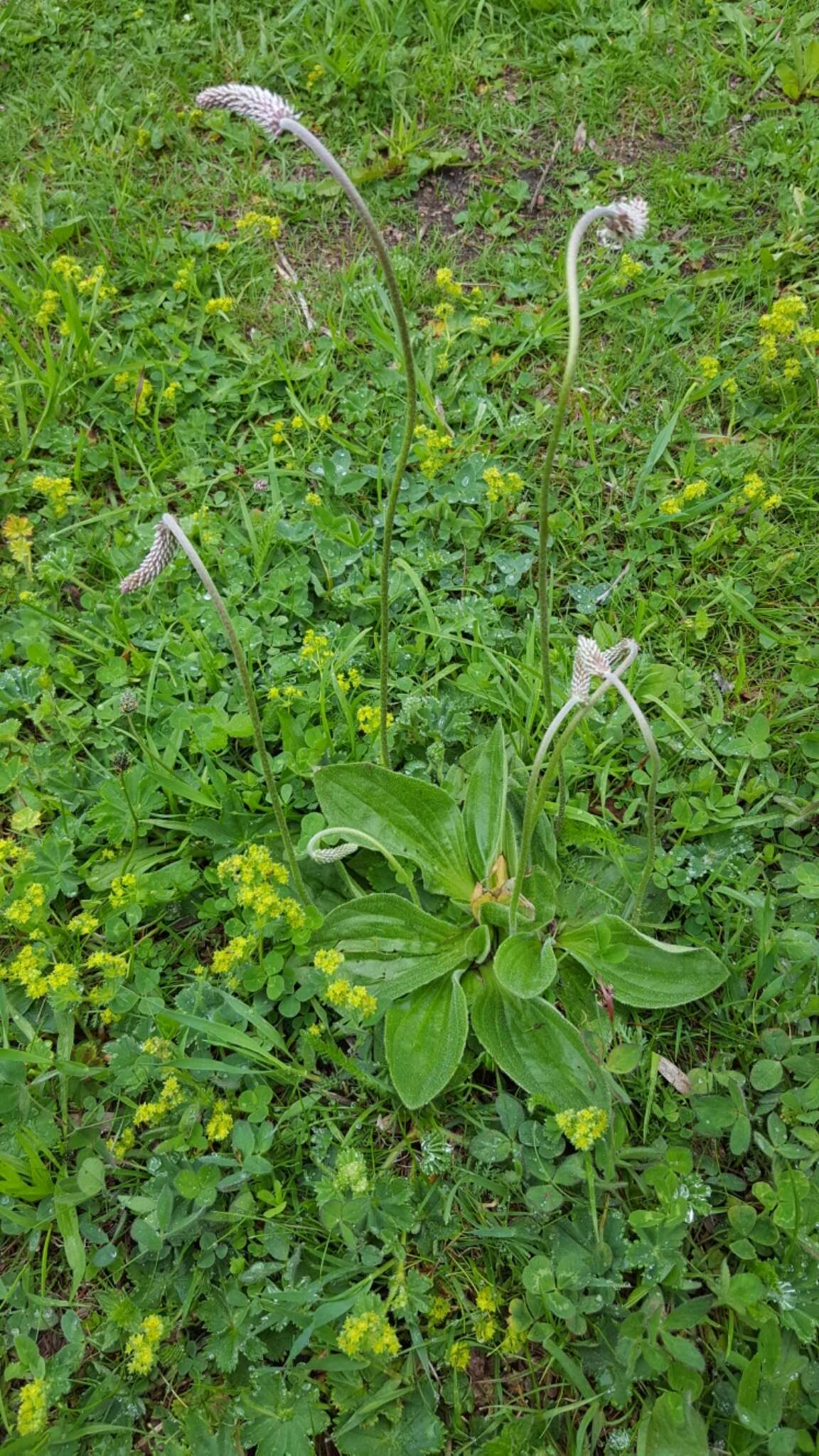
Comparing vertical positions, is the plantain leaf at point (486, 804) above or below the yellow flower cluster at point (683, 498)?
below

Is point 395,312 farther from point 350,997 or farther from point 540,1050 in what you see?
point 540,1050

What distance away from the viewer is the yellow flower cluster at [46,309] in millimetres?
3086

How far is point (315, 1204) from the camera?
6.44 ft

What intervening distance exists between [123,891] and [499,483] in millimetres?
1513

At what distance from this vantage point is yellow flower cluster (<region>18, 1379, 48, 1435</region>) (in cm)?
174

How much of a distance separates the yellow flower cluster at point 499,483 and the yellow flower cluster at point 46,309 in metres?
1.60

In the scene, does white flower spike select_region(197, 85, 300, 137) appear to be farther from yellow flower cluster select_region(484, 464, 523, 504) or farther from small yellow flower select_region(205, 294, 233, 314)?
small yellow flower select_region(205, 294, 233, 314)

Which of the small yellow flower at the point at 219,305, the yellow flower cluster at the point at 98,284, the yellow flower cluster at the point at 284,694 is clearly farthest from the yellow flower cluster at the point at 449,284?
the yellow flower cluster at the point at 284,694

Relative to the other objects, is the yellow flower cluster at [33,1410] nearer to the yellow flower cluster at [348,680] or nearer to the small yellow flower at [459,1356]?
the small yellow flower at [459,1356]

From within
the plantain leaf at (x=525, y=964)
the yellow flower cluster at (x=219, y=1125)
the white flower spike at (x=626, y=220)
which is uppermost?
the white flower spike at (x=626, y=220)

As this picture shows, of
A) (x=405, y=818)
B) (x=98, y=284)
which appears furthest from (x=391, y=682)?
(x=98, y=284)

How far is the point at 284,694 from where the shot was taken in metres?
2.43

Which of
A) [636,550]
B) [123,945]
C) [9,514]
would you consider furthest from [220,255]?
[123,945]

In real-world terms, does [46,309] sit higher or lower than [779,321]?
higher
